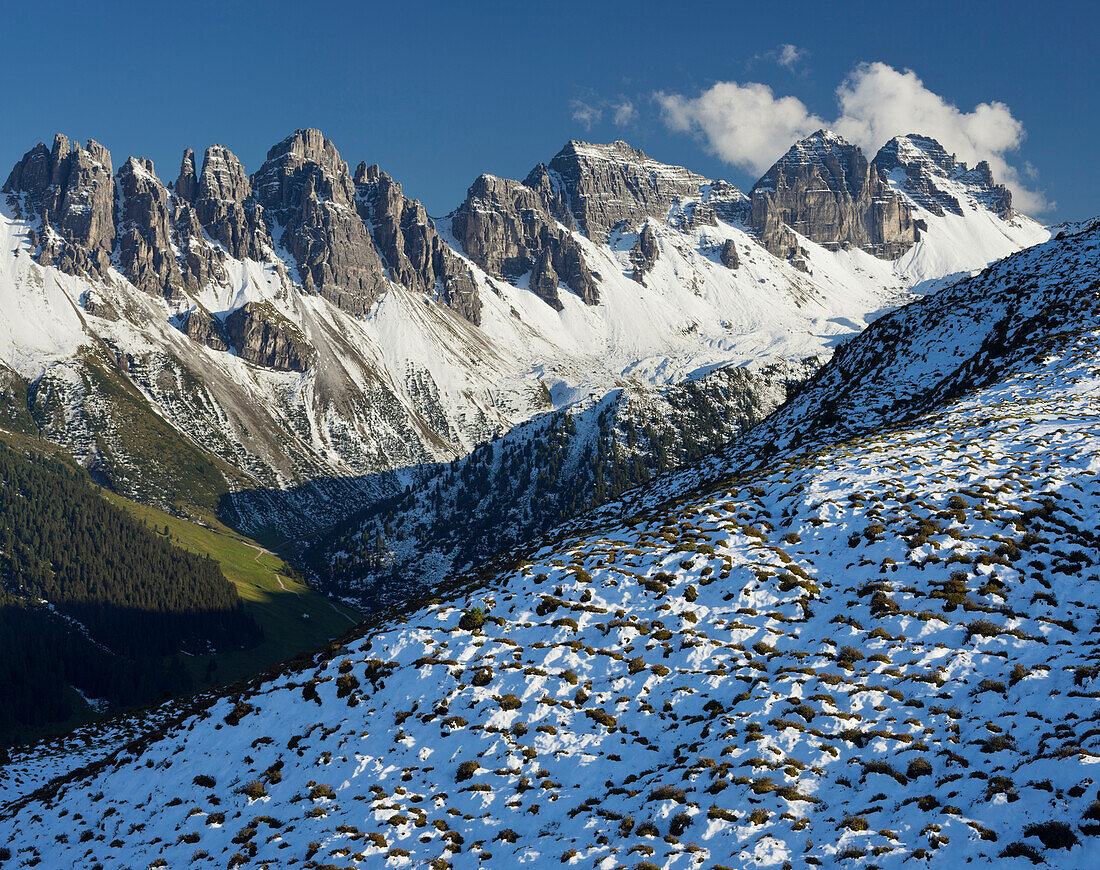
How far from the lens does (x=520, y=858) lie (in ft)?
63.8

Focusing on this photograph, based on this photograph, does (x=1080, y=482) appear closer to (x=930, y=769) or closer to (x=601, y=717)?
(x=930, y=769)

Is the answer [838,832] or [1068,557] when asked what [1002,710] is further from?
[1068,557]

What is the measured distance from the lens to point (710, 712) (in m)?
24.1

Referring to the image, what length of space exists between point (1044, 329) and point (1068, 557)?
164ft

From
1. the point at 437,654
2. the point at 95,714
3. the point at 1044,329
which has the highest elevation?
the point at 1044,329

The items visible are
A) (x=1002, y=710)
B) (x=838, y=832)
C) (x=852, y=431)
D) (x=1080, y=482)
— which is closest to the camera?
(x=838, y=832)

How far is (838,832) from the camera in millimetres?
17391

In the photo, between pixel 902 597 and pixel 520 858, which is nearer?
pixel 520 858

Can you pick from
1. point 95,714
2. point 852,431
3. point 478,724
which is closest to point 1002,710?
point 478,724

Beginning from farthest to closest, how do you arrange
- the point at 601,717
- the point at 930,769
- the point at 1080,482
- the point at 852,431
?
the point at 852,431
the point at 1080,482
the point at 601,717
the point at 930,769

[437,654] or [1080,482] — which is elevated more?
[437,654]

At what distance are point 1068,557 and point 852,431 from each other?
36.0 m

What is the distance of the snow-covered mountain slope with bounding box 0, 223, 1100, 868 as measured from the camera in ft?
60.0

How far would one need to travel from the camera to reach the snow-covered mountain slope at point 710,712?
18297mm
